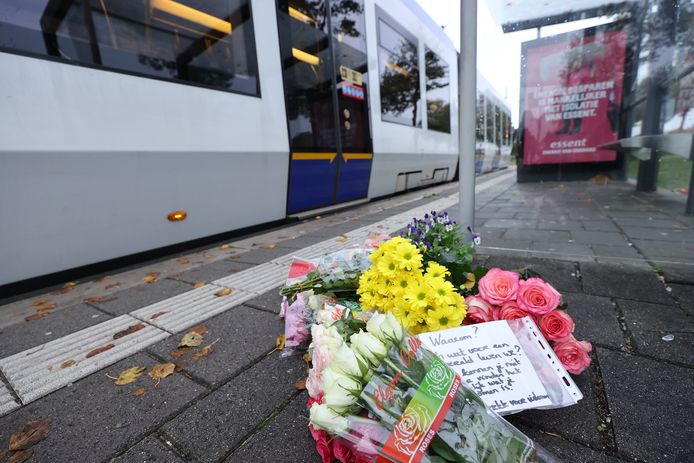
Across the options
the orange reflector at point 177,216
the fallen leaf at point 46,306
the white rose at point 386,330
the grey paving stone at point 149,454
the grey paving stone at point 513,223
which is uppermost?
the orange reflector at point 177,216

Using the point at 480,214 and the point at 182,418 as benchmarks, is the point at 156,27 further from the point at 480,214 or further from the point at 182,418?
the point at 480,214

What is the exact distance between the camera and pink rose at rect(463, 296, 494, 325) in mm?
1332

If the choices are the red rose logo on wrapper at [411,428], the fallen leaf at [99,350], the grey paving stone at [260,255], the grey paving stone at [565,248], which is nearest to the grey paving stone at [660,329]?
the grey paving stone at [565,248]

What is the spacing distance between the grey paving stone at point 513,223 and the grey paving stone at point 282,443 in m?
3.32

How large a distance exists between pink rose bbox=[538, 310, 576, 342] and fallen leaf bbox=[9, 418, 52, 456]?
1943 millimetres

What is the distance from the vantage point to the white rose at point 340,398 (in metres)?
0.84

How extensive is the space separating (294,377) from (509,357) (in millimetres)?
895

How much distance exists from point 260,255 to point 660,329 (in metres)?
3.13

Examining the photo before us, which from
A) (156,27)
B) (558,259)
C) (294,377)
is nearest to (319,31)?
(156,27)

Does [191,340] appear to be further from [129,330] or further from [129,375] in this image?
[129,330]

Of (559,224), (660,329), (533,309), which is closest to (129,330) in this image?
(533,309)

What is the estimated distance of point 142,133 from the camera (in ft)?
9.55

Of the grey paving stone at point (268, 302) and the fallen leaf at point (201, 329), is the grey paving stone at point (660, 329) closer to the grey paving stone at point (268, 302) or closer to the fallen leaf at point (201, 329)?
the grey paving stone at point (268, 302)

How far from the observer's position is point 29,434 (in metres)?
1.25
